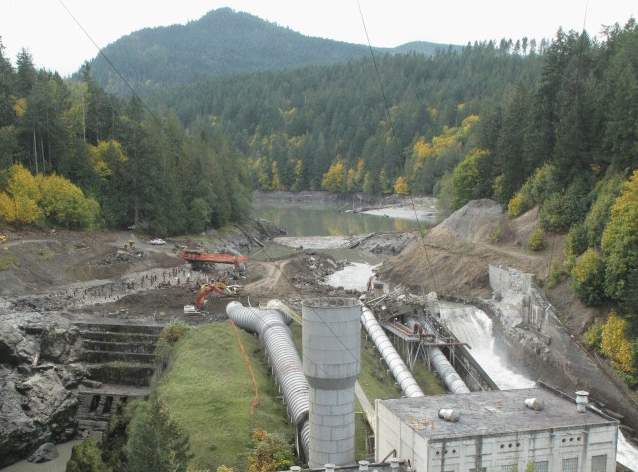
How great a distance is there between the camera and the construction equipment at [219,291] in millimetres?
48059

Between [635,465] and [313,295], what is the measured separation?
Answer: 3039 centimetres

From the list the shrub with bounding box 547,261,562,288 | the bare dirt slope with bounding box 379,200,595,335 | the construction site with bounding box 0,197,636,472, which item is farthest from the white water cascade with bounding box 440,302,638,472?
the shrub with bounding box 547,261,562,288

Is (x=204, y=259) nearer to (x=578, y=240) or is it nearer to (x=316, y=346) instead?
(x=578, y=240)

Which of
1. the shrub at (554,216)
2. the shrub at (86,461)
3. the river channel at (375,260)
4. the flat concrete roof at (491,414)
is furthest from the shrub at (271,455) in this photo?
the shrub at (554,216)

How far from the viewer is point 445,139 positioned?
17100cm

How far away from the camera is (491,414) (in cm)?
2212

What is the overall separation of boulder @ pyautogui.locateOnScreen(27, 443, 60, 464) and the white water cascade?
2642 centimetres

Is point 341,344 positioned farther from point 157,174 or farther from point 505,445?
point 157,174

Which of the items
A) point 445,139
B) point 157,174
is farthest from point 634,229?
point 445,139

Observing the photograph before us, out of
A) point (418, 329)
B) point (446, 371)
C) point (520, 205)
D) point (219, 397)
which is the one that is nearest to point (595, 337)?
point (446, 371)

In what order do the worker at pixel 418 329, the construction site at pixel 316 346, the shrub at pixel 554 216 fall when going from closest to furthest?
1. the construction site at pixel 316 346
2. the worker at pixel 418 329
3. the shrub at pixel 554 216

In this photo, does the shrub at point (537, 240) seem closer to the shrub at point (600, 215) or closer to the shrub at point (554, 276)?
the shrub at point (554, 276)

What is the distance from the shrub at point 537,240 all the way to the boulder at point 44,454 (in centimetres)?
3991

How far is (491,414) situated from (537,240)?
34663 millimetres
